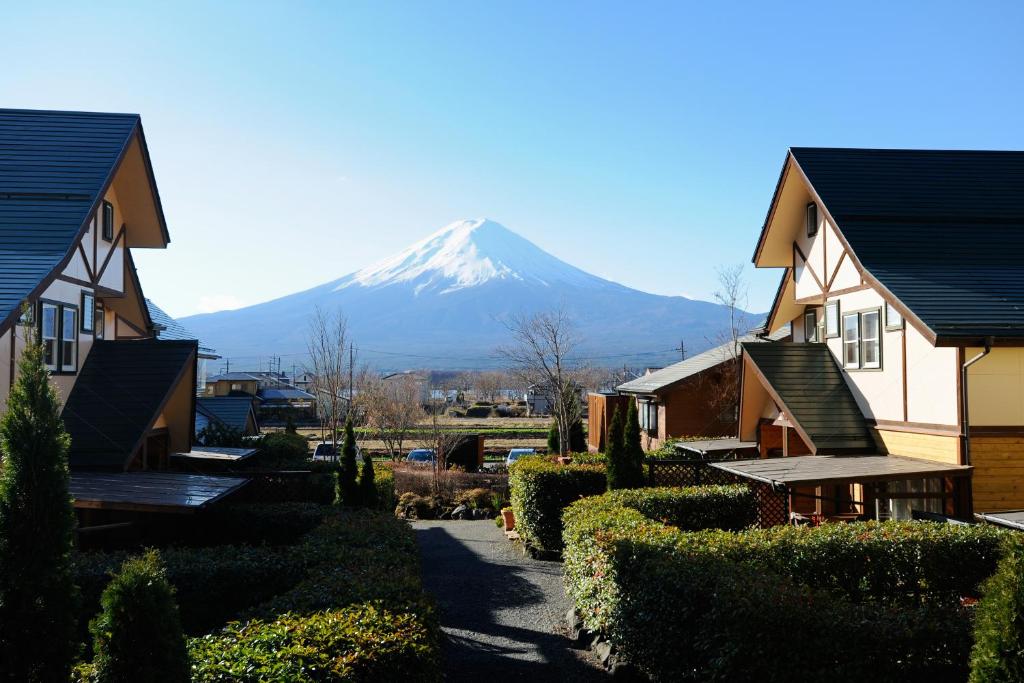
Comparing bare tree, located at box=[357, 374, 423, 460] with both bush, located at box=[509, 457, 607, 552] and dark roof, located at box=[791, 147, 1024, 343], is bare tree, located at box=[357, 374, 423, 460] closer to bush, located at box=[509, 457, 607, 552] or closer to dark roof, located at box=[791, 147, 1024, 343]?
bush, located at box=[509, 457, 607, 552]

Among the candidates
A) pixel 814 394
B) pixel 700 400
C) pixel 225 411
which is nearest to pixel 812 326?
pixel 814 394

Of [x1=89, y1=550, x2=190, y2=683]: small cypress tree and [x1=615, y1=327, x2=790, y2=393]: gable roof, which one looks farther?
[x1=615, y1=327, x2=790, y2=393]: gable roof

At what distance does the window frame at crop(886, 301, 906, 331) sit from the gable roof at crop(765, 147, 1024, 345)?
1.75 feet

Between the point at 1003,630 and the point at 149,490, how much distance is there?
446 inches

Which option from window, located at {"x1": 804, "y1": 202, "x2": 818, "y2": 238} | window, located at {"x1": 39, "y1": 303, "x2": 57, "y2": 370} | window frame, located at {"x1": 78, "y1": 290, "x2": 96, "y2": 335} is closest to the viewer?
window, located at {"x1": 39, "y1": 303, "x2": 57, "y2": 370}

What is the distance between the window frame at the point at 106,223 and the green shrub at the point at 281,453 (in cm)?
816

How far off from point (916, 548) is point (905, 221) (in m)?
9.32

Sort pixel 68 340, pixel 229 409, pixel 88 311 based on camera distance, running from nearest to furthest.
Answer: pixel 68 340, pixel 88 311, pixel 229 409

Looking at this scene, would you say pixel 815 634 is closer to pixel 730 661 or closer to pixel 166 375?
pixel 730 661

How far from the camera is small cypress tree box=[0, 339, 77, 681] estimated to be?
5.23 m

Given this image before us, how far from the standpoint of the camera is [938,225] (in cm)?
1611

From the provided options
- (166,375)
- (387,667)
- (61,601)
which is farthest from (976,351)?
(166,375)

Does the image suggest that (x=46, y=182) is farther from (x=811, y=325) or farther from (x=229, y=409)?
(x=811, y=325)

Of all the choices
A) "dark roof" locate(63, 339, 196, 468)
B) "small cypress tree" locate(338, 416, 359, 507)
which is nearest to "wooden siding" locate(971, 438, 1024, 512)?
"small cypress tree" locate(338, 416, 359, 507)
